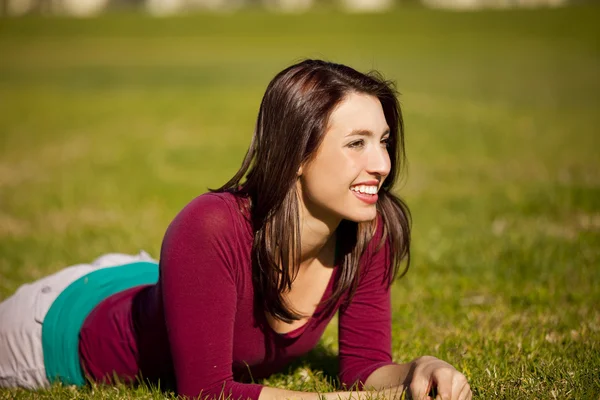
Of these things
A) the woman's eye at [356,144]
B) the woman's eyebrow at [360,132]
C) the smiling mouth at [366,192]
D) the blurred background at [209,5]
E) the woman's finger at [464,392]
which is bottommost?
the woman's finger at [464,392]

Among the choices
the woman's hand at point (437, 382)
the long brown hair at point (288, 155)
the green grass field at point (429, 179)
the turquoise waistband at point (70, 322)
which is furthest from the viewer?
the green grass field at point (429, 179)

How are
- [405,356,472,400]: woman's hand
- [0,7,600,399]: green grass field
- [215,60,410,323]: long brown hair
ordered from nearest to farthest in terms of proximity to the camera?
[405,356,472,400]: woman's hand, [215,60,410,323]: long brown hair, [0,7,600,399]: green grass field

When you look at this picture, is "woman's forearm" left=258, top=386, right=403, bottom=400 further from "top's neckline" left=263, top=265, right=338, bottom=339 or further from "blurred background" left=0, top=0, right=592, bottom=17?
"blurred background" left=0, top=0, right=592, bottom=17

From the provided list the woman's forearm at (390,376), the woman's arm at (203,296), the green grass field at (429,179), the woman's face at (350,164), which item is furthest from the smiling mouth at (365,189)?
the green grass field at (429,179)

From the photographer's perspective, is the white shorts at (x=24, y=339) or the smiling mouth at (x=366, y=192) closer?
the smiling mouth at (x=366, y=192)

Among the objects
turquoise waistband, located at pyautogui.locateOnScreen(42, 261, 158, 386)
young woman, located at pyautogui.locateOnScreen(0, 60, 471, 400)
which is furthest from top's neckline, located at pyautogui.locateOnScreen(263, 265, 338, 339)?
turquoise waistband, located at pyautogui.locateOnScreen(42, 261, 158, 386)

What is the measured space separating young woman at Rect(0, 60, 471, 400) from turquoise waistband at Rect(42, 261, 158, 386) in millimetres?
12

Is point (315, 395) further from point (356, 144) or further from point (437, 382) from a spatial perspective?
point (356, 144)

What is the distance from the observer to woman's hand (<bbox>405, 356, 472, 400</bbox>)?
315cm

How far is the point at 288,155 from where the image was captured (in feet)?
11.0

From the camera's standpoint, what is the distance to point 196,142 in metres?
14.4

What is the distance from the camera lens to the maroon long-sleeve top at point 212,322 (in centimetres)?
335

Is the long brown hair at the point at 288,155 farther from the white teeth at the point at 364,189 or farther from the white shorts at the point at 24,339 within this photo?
the white shorts at the point at 24,339

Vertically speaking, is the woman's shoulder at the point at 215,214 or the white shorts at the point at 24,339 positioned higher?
the woman's shoulder at the point at 215,214
